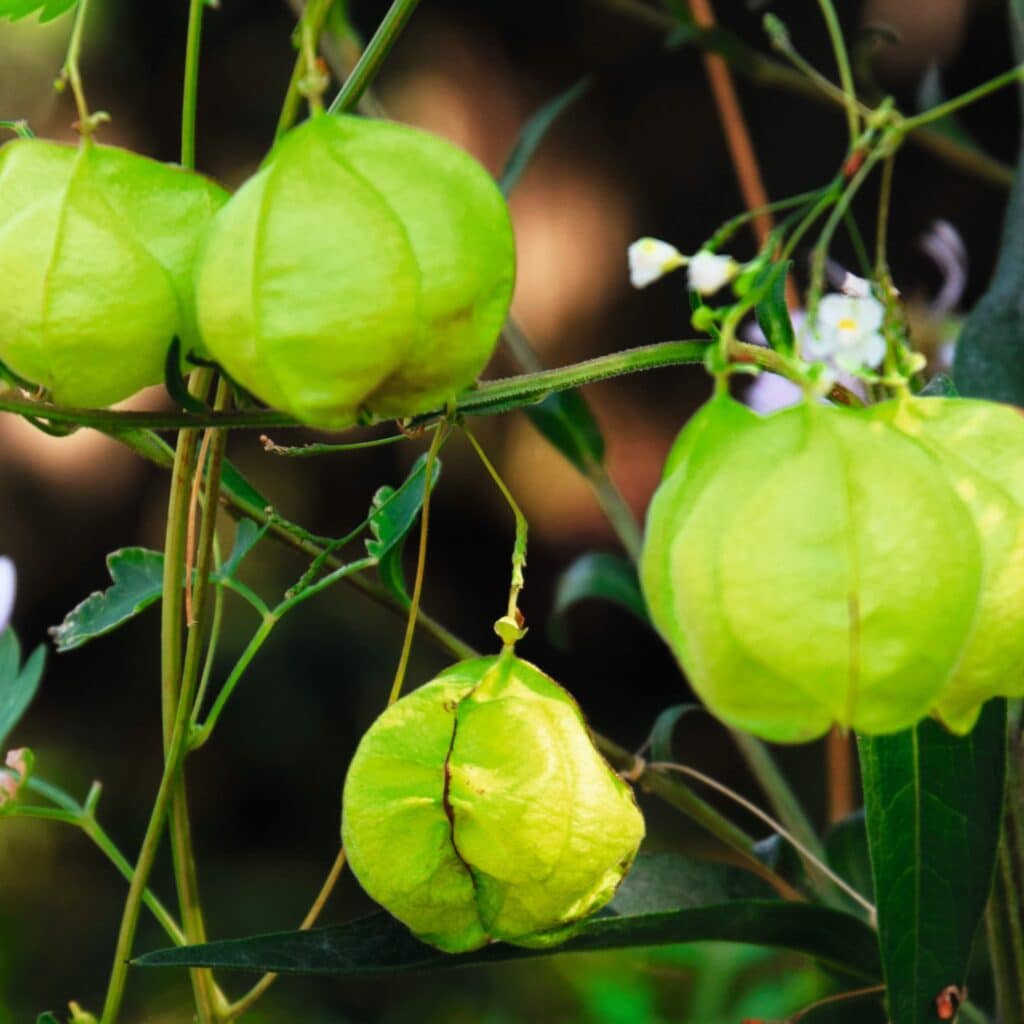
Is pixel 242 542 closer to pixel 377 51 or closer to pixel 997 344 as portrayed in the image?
pixel 377 51

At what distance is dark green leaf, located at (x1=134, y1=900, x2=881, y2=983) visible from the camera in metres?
0.41

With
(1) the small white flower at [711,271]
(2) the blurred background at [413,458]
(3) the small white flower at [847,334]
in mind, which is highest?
(1) the small white flower at [711,271]

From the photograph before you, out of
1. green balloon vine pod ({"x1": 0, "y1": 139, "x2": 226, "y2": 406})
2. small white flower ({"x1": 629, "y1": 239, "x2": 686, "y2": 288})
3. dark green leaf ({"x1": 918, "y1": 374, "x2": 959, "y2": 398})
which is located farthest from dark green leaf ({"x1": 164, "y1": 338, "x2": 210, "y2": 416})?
dark green leaf ({"x1": 918, "y1": 374, "x2": 959, "y2": 398})

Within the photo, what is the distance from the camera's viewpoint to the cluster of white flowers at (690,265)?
34 cm

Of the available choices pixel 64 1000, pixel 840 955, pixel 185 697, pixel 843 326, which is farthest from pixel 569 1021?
pixel 843 326

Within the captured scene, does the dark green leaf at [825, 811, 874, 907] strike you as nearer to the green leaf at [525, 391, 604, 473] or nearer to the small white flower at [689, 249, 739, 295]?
the green leaf at [525, 391, 604, 473]

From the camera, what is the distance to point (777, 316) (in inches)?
14.9

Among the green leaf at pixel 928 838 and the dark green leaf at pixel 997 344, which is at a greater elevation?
the dark green leaf at pixel 997 344

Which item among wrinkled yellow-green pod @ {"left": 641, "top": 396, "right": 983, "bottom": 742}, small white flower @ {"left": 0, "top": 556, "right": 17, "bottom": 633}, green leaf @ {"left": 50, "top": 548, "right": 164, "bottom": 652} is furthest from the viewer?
small white flower @ {"left": 0, "top": 556, "right": 17, "bottom": 633}

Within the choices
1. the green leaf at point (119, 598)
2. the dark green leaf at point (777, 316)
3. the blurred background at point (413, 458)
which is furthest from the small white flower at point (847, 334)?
the blurred background at point (413, 458)

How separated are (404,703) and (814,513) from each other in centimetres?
15

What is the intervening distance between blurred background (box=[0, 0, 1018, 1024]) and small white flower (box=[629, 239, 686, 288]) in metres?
1.07

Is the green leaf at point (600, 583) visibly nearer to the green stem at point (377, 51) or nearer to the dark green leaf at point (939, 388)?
the dark green leaf at point (939, 388)

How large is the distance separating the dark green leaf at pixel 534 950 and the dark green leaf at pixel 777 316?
189 mm
